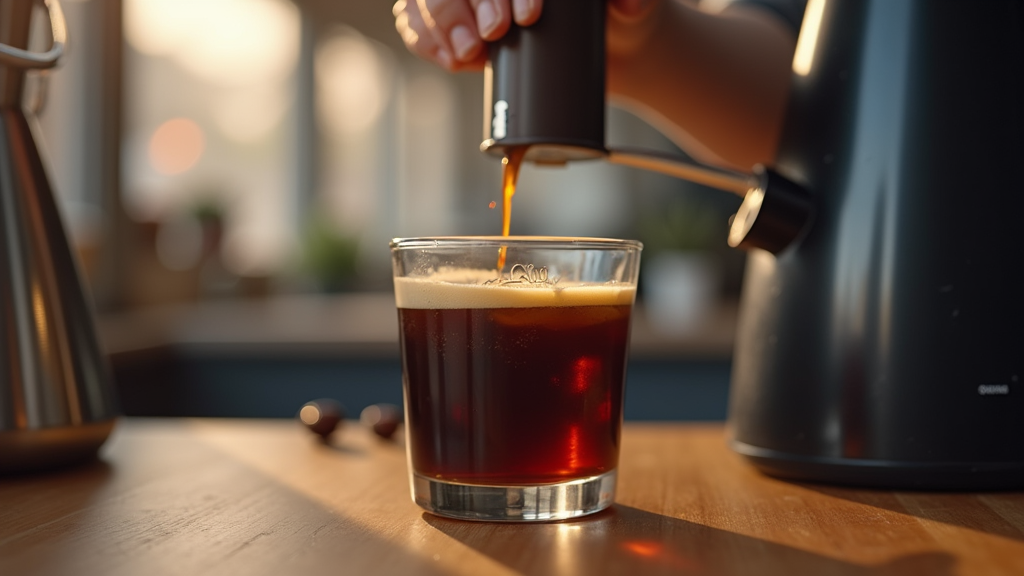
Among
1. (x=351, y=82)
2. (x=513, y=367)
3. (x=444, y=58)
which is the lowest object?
(x=513, y=367)

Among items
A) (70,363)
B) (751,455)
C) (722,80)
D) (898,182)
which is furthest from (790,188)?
(70,363)

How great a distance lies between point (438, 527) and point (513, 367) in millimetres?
88

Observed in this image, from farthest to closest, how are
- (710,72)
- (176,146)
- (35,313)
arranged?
(176,146) < (710,72) < (35,313)

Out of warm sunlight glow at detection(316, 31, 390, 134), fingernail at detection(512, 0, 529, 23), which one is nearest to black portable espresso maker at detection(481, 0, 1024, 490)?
fingernail at detection(512, 0, 529, 23)

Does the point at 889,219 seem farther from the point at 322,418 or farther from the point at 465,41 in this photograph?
the point at 322,418

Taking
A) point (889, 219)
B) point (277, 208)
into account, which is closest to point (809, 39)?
point (889, 219)

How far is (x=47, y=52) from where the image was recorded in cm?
62

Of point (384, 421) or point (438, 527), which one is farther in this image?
point (384, 421)

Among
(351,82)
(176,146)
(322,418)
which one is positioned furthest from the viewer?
(351,82)

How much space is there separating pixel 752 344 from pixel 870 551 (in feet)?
0.75

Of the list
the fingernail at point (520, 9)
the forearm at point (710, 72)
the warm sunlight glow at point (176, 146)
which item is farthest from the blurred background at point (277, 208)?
the fingernail at point (520, 9)

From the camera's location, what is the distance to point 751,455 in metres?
0.64

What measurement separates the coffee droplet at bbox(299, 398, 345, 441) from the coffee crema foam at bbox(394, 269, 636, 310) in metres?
0.31

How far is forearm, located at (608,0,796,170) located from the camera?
839mm
